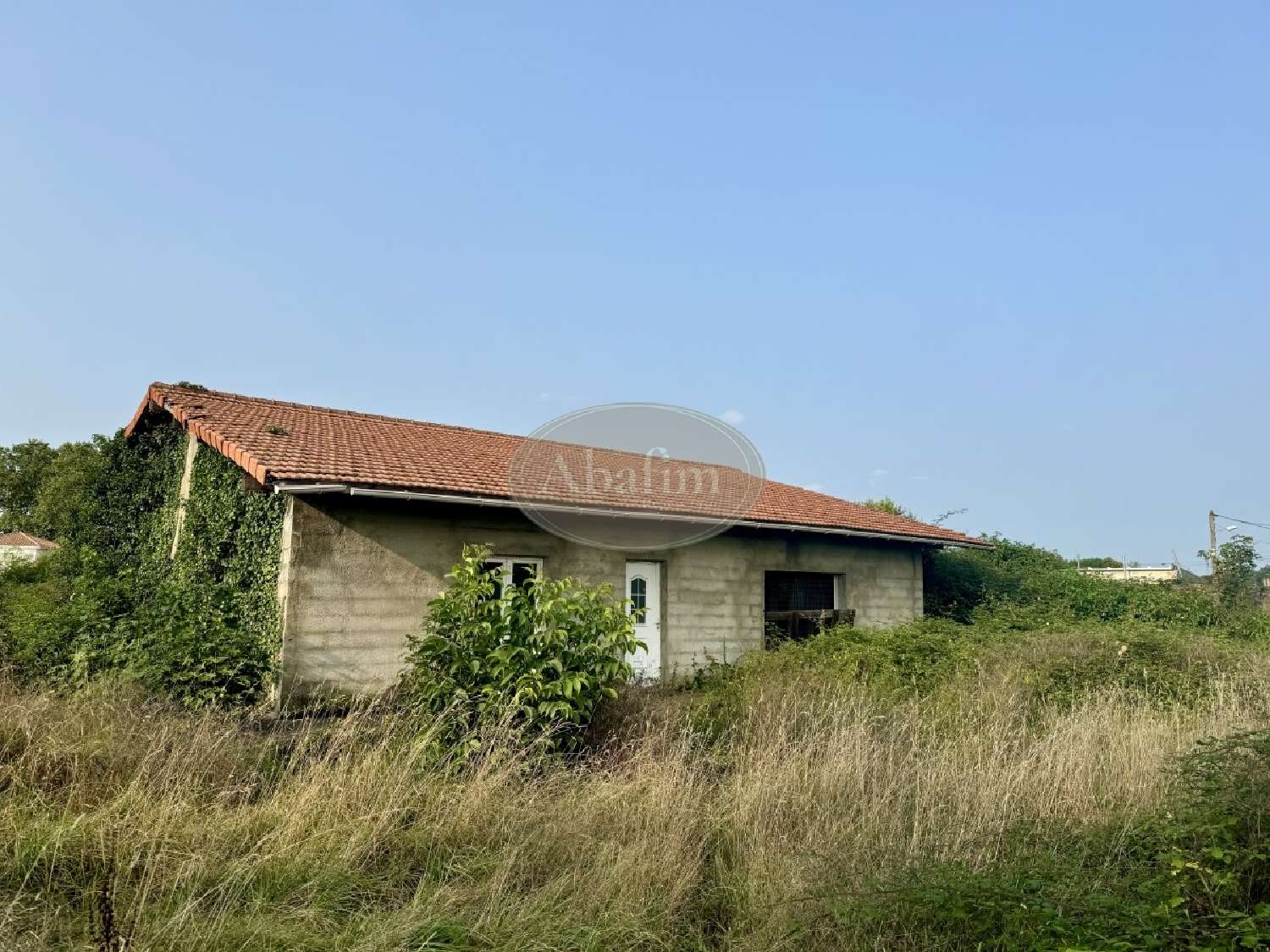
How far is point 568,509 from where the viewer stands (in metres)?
11.2

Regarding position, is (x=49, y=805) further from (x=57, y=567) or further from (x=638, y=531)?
(x=57, y=567)

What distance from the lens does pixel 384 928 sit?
368 cm

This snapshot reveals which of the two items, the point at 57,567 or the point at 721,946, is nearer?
the point at 721,946

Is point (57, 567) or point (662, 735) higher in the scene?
point (57, 567)

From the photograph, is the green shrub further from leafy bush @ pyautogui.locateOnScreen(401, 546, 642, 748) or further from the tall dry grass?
leafy bush @ pyautogui.locateOnScreen(401, 546, 642, 748)

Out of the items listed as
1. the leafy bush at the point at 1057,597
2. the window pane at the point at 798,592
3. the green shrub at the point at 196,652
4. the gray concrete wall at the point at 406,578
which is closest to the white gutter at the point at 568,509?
the gray concrete wall at the point at 406,578

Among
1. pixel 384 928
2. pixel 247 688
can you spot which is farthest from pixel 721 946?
pixel 247 688

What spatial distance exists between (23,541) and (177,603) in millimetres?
37107

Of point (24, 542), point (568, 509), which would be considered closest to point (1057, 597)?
point (568, 509)

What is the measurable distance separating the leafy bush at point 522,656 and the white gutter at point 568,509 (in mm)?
2372

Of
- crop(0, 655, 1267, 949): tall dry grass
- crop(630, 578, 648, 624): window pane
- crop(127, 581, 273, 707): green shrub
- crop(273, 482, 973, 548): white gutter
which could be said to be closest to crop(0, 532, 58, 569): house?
crop(127, 581, 273, 707): green shrub

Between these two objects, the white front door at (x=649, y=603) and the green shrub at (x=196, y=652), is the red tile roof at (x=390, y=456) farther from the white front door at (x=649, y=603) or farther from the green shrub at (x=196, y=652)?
the green shrub at (x=196, y=652)

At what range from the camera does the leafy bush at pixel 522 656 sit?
6.75 metres

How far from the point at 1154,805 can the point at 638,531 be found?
803cm
